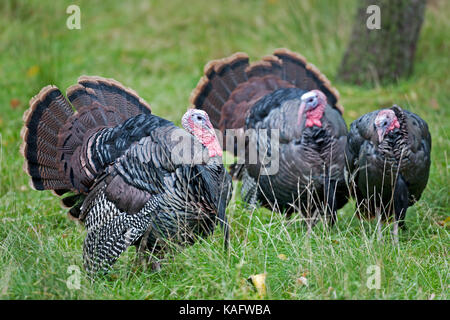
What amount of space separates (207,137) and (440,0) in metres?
6.04

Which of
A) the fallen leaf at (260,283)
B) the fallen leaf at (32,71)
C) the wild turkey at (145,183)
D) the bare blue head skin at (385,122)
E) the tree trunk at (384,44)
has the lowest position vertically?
the fallen leaf at (260,283)

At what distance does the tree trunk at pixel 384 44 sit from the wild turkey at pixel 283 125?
1806mm

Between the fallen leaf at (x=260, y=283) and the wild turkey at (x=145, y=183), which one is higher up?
the wild turkey at (x=145, y=183)

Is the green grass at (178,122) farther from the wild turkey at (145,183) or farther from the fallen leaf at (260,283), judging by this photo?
the wild turkey at (145,183)

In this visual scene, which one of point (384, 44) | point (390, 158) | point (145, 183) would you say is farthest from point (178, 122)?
point (384, 44)

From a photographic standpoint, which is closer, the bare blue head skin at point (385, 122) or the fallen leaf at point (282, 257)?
the fallen leaf at point (282, 257)

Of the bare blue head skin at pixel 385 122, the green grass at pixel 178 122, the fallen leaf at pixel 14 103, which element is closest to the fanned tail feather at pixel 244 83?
the green grass at pixel 178 122

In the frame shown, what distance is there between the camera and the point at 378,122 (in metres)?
3.83

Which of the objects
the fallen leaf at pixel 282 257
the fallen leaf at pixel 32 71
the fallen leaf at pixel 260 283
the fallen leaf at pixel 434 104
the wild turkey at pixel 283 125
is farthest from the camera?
the fallen leaf at pixel 32 71

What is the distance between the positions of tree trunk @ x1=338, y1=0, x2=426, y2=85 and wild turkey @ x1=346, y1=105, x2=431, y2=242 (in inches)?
104

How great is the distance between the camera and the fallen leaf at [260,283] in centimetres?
302

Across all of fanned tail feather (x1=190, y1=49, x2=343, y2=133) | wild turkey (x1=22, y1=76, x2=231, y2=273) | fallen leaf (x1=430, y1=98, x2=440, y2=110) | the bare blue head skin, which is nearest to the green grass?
fallen leaf (x1=430, y1=98, x2=440, y2=110)

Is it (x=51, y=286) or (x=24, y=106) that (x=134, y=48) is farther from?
(x=51, y=286)

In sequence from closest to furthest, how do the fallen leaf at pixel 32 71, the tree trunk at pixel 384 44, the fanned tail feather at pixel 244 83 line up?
the fanned tail feather at pixel 244 83 → the tree trunk at pixel 384 44 → the fallen leaf at pixel 32 71
